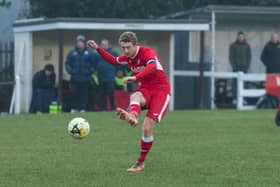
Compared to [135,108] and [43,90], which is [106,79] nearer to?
[43,90]

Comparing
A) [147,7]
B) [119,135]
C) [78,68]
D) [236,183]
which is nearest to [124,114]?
[236,183]

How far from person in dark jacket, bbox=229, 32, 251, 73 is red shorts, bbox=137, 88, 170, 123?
1489cm

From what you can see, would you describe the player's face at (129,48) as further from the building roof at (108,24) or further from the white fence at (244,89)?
the white fence at (244,89)

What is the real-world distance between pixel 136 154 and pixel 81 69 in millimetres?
11664

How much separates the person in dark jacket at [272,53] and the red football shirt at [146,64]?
14967 millimetres

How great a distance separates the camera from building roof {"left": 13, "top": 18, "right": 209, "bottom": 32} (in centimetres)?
2681

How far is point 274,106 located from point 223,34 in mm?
3704

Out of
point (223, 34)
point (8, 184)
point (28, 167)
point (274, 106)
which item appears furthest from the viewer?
point (223, 34)

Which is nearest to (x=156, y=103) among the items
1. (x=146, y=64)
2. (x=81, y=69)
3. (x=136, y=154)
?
(x=146, y=64)

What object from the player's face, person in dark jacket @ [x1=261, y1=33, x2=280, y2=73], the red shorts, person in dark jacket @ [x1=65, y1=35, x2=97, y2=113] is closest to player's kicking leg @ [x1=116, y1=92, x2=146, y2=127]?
the red shorts

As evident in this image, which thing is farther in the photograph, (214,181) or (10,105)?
(10,105)

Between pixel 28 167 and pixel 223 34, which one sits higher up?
pixel 223 34

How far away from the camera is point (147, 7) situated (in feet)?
119

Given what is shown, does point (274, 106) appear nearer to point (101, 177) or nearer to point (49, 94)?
point (49, 94)
